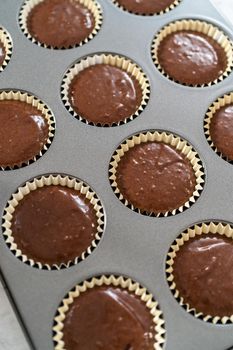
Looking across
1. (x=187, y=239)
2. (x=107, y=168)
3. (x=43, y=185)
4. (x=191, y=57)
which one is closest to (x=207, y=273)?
(x=187, y=239)

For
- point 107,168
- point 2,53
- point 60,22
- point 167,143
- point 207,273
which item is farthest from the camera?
point 60,22

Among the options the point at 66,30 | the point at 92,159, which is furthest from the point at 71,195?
the point at 66,30

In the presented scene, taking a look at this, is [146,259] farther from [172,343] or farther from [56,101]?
[56,101]

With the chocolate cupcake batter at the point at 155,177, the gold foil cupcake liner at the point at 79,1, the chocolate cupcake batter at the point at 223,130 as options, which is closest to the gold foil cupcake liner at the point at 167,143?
the chocolate cupcake batter at the point at 155,177

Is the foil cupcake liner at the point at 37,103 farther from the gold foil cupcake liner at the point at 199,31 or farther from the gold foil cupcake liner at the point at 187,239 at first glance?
the gold foil cupcake liner at the point at 187,239

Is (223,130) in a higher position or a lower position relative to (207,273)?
higher

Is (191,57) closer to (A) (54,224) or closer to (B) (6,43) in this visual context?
(B) (6,43)
